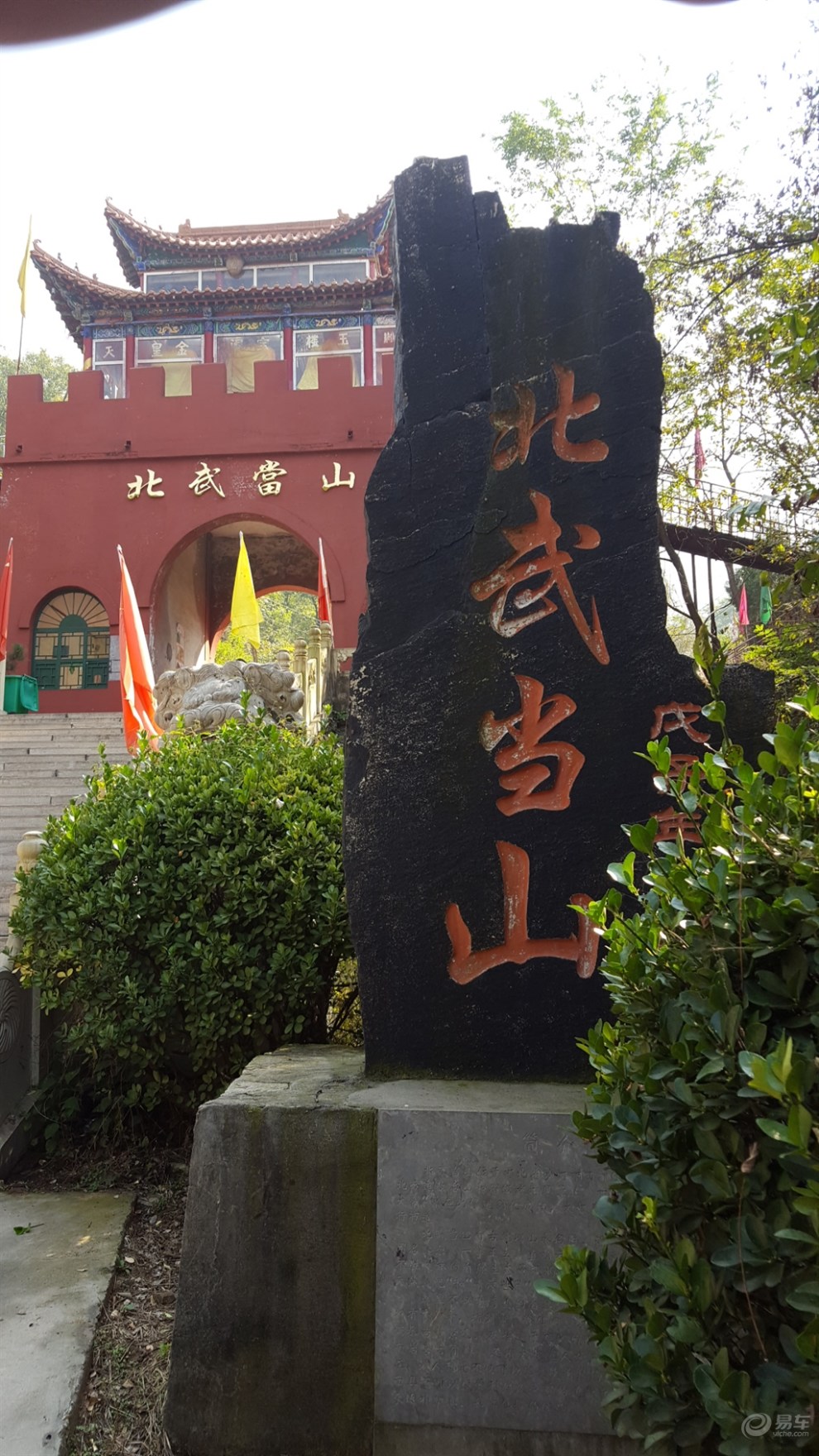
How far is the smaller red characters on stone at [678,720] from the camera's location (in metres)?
2.47

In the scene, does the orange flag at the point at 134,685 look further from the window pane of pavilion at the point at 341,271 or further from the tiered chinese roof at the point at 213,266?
the window pane of pavilion at the point at 341,271

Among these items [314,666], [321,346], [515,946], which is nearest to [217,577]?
[321,346]

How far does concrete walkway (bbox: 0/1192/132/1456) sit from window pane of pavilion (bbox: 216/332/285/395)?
1662cm

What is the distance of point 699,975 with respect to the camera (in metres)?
1.22

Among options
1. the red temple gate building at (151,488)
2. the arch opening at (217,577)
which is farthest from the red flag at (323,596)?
the arch opening at (217,577)

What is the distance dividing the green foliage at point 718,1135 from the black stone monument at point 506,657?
3.45 ft

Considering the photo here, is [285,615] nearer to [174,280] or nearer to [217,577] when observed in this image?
[174,280]

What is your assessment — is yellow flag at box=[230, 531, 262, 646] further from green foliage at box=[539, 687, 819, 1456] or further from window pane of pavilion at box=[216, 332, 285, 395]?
green foliage at box=[539, 687, 819, 1456]

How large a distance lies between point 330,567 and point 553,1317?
12.6 m

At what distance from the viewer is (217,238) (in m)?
19.5

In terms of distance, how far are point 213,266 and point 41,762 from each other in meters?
12.7

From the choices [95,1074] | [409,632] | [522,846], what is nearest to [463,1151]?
[522,846]

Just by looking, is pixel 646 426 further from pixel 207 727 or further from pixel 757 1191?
pixel 207 727

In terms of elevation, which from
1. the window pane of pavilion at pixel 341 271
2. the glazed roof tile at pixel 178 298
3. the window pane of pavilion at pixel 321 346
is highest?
the window pane of pavilion at pixel 341 271
